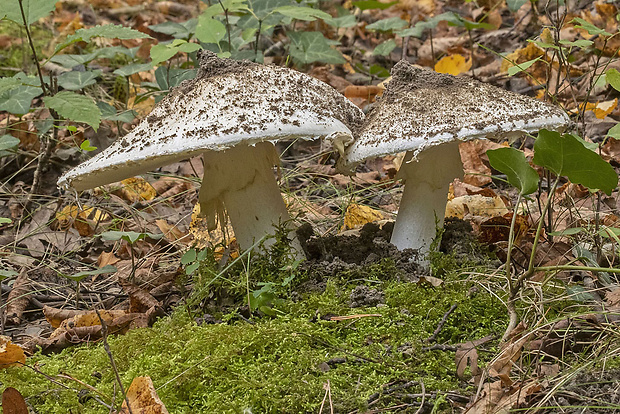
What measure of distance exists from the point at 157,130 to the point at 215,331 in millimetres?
878

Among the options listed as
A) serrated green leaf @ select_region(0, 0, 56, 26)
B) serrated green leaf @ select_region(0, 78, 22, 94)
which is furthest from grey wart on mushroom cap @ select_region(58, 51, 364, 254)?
serrated green leaf @ select_region(0, 0, 56, 26)

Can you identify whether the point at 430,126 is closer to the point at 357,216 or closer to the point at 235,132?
the point at 235,132

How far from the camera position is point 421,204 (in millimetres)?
3092

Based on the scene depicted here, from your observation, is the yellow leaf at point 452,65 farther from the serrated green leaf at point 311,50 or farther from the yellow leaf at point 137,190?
the yellow leaf at point 137,190

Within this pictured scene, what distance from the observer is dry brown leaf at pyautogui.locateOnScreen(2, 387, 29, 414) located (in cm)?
203

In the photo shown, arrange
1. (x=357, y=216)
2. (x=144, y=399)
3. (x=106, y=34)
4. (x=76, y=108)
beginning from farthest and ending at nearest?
(x=357, y=216) → (x=106, y=34) → (x=76, y=108) → (x=144, y=399)

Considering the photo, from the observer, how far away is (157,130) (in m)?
2.60

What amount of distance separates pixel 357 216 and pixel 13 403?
7.87 feet

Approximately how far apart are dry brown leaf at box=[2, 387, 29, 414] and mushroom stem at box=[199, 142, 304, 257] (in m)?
1.29

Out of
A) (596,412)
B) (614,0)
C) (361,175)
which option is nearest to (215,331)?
(596,412)

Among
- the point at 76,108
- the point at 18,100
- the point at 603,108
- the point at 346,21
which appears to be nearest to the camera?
the point at 76,108

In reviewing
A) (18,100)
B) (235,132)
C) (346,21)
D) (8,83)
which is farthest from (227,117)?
(346,21)

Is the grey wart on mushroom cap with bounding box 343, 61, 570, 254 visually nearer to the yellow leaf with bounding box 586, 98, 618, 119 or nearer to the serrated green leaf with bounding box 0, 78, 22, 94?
the serrated green leaf with bounding box 0, 78, 22, 94

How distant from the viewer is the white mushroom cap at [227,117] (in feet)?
8.03
